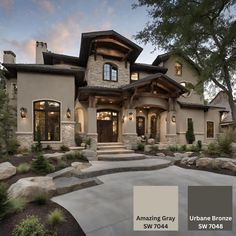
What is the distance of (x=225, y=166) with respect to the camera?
309 inches

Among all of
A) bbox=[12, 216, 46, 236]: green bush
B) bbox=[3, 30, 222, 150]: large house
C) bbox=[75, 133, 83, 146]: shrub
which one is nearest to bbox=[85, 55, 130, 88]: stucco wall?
bbox=[3, 30, 222, 150]: large house

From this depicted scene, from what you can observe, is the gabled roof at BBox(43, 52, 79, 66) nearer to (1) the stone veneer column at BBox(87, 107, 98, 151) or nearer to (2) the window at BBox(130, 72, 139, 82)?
(2) the window at BBox(130, 72, 139, 82)

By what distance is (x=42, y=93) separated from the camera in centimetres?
1195

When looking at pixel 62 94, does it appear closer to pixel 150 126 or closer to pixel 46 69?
pixel 46 69

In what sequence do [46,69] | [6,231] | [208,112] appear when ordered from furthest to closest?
[208,112] < [46,69] < [6,231]

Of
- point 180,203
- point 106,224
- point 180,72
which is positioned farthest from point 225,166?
point 180,72

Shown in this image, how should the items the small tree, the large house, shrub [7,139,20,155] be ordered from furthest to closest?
the small tree
the large house
shrub [7,139,20,155]

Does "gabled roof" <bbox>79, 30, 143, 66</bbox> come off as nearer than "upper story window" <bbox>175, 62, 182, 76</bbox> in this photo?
Yes

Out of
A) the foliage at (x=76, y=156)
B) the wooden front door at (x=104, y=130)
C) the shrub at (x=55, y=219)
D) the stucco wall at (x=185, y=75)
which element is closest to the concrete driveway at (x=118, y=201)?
the shrub at (x=55, y=219)

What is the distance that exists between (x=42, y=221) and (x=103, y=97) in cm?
1007

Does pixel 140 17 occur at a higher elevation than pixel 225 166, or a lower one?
higher

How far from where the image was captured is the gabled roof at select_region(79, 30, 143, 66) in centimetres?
1278

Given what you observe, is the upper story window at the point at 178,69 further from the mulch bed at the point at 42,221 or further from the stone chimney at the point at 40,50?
the mulch bed at the point at 42,221

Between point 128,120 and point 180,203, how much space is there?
29.2ft
